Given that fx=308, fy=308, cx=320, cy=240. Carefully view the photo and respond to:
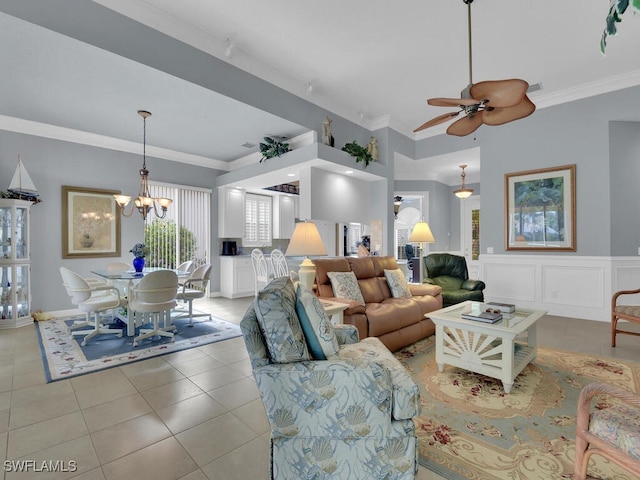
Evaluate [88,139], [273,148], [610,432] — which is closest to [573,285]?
[610,432]

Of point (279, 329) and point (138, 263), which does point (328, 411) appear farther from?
point (138, 263)

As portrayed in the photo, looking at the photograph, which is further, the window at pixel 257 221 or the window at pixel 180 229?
the window at pixel 257 221

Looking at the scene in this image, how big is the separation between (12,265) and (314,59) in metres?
4.95

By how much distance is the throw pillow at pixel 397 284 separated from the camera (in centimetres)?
389

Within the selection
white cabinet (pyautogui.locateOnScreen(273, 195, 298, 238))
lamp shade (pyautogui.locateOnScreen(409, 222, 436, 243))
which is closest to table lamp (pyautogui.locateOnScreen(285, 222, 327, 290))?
lamp shade (pyautogui.locateOnScreen(409, 222, 436, 243))

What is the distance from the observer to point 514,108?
2523mm

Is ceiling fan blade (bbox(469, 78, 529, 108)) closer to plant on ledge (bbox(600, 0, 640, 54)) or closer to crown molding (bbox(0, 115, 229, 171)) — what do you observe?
plant on ledge (bbox(600, 0, 640, 54))

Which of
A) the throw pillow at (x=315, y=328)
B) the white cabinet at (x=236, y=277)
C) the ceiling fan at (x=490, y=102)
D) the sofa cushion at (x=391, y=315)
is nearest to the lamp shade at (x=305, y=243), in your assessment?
the sofa cushion at (x=391, y=315)

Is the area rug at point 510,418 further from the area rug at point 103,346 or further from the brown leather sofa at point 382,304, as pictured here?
the area rug at point 103,346

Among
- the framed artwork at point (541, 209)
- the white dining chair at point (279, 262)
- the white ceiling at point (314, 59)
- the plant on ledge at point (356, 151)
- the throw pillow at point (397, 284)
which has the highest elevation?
the white ceiling at point (314, 59)

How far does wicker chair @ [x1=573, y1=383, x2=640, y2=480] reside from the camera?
4.02 feet

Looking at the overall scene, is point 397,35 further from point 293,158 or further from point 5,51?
point 5,51

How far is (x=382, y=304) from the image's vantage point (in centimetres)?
346

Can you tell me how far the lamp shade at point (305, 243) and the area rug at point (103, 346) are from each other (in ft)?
5.74
